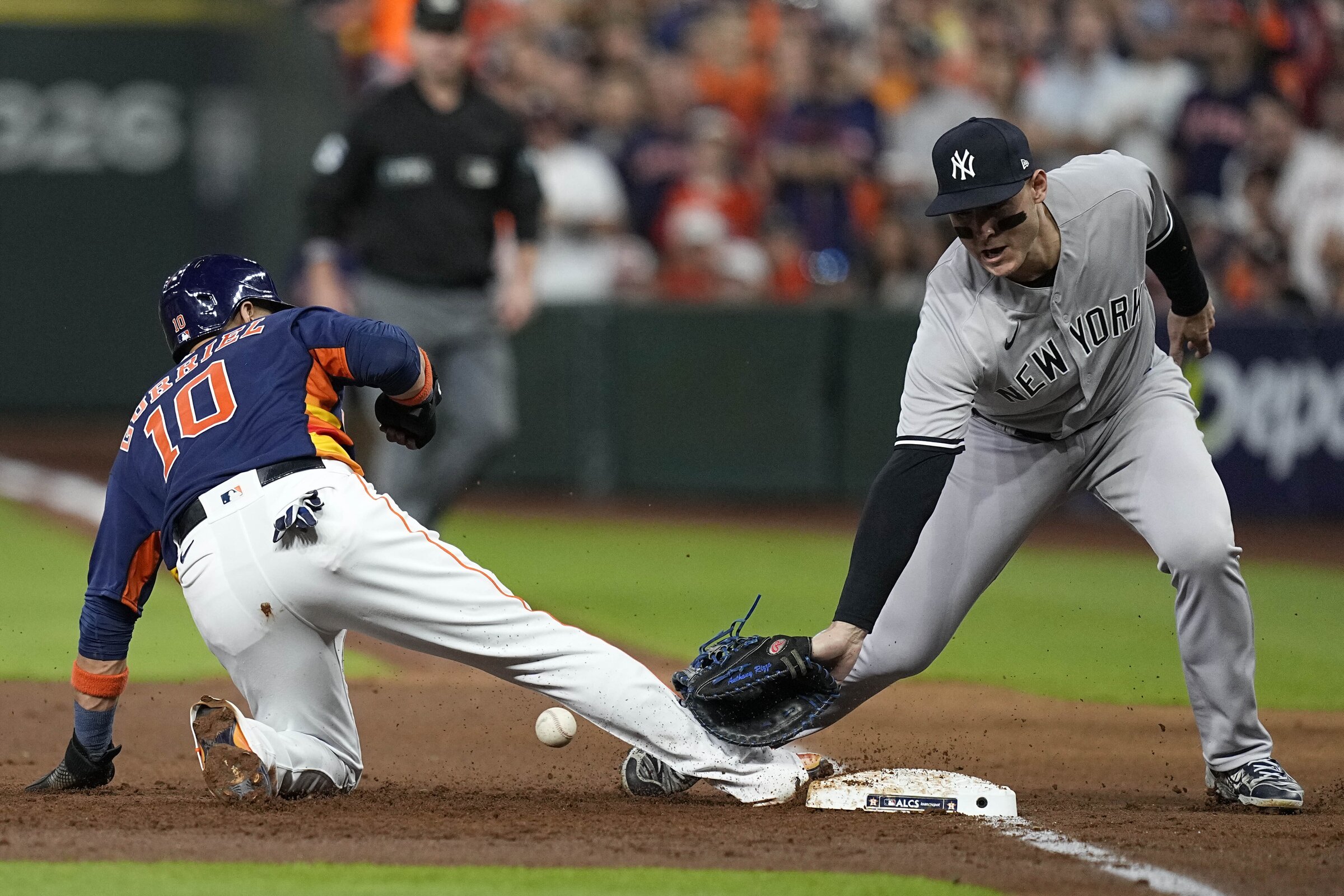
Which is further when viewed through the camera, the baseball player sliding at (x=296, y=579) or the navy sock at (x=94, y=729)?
the navy sock at (x=94, y=729)

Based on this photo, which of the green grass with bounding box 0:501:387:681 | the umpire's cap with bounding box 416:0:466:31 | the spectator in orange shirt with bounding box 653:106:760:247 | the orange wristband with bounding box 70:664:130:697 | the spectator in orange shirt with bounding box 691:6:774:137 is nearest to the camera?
the orange wristband with bounding box 70:664:130:697

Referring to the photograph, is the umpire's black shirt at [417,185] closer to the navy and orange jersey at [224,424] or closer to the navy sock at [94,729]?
the navy and orange jersey at [224,424]

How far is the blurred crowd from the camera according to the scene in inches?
484

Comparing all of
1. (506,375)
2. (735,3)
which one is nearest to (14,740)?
(506,375)

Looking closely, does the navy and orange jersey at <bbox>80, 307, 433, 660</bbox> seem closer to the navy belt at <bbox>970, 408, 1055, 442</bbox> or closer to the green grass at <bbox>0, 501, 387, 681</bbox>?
the navy belt at <bbox>970, 408, 1055, 442</bbox>

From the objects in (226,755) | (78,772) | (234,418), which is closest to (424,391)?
(234,418)

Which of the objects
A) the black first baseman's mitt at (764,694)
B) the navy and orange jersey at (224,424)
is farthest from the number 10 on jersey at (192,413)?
the black first baseman's mitt at (764,694)

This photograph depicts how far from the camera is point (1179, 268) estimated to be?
522 cm

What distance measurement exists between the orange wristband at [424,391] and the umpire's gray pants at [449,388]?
3229 millimetres

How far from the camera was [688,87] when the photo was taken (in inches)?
539

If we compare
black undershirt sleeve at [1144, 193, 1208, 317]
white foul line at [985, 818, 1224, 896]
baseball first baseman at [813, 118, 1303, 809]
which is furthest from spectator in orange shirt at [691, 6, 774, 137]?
white foul line at [985, 818, 1224, 896]

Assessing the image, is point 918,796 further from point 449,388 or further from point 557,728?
point 449,388

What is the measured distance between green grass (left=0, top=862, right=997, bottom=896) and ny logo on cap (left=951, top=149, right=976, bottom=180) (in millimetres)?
1741

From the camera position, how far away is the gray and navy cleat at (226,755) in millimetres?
4445
